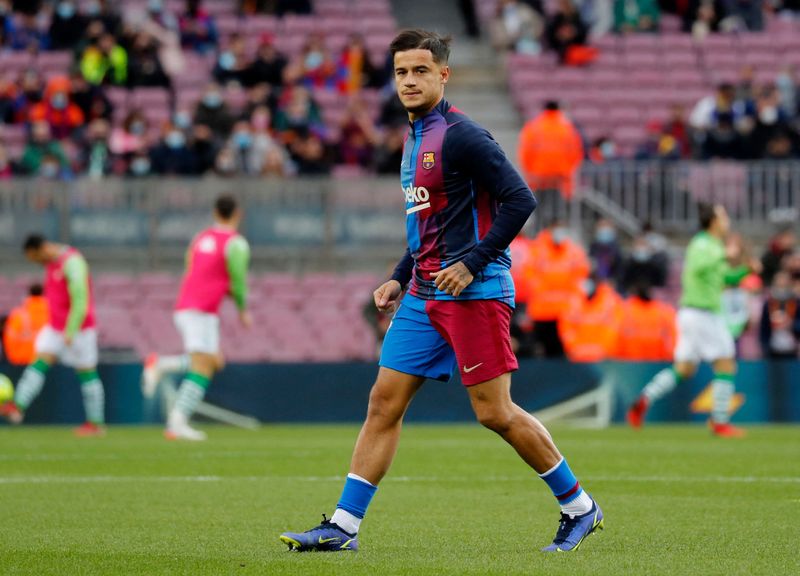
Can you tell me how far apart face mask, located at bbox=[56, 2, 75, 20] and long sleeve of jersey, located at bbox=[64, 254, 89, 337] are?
36.2ft

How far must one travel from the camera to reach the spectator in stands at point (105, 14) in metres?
26.8

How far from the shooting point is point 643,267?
21688 mm

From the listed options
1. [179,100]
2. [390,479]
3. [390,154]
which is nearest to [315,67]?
[179,100]

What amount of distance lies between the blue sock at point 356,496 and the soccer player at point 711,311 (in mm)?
9106

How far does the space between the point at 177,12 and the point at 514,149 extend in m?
6.62

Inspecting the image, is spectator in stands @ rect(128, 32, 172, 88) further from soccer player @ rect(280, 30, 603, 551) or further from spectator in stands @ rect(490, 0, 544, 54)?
soccer player @ rect(280, 30, 603, 551)

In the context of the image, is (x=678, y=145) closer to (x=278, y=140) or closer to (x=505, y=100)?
(x=505, y=100)

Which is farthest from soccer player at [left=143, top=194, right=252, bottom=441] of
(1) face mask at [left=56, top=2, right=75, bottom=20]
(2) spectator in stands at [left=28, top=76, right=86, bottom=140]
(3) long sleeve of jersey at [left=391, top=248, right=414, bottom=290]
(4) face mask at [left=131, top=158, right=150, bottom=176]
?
(1) face mask at [left=56, top=2, right=75, bottom=20]

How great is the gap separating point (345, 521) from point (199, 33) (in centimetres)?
2053

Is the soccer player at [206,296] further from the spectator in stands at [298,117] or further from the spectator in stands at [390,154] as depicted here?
the spectator in stands at [298,117]

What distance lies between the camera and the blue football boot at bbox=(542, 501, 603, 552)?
7461 mm

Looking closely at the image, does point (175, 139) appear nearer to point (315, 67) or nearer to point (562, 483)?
point (315, 67)

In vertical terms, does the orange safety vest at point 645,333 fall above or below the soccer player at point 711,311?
below

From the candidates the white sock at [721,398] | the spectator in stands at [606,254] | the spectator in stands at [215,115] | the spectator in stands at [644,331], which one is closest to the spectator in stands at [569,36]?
the spectator in stands at [606,254]
